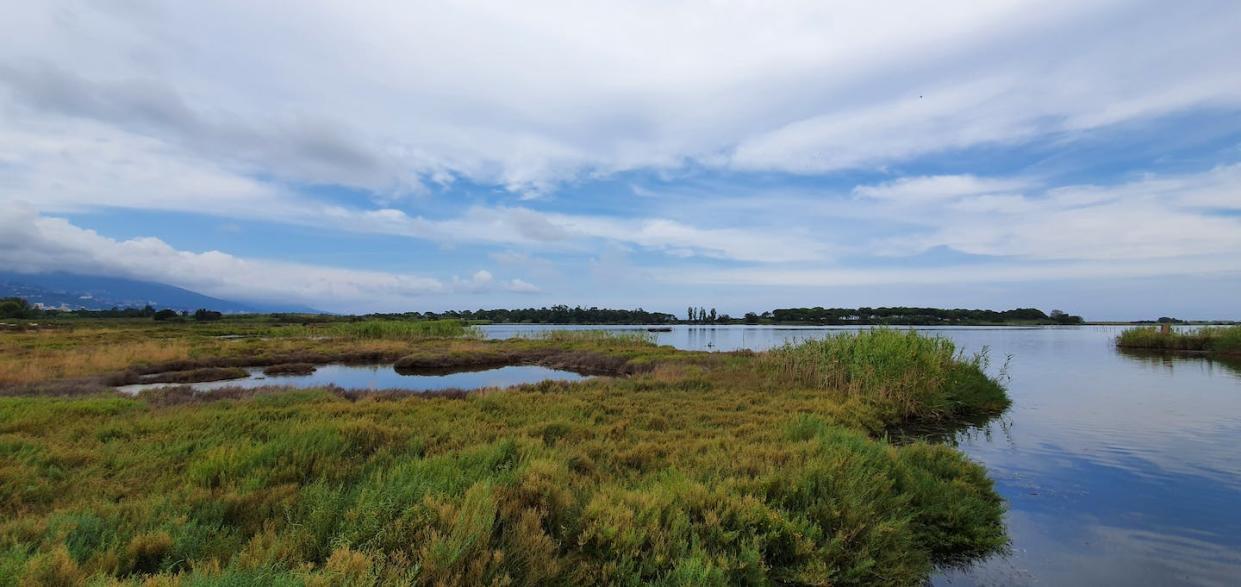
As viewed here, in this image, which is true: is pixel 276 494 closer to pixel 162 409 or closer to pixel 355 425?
pixel 355 425

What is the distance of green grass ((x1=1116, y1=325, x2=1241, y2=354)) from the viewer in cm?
3800

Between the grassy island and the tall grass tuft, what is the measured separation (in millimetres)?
3713

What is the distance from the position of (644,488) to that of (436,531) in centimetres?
290

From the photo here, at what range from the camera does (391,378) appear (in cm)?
2689

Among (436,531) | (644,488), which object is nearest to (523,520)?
(436,531)

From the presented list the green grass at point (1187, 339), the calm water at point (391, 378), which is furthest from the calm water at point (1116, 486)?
the green grass at point (1187, 339)

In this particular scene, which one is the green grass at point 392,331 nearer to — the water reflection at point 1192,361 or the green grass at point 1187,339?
the water reflection at point 1192,361

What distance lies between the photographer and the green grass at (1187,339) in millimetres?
38000

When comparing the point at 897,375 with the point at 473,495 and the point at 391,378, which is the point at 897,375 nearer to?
the point at 473,495

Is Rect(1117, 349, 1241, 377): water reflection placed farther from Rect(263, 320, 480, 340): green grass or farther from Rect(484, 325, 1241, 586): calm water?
Rect(263, 320, 480, 340): green grass

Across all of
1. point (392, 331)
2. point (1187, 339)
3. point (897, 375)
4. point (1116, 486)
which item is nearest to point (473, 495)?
point (1116, 486)

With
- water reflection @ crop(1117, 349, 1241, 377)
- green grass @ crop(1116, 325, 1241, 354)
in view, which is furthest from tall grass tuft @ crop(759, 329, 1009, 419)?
green grass @ crop(1116, 325, 1241, 354)

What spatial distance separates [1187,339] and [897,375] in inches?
1722

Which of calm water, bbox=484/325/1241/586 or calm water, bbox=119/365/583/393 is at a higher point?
calm water, bbox=484/325/1241/586
